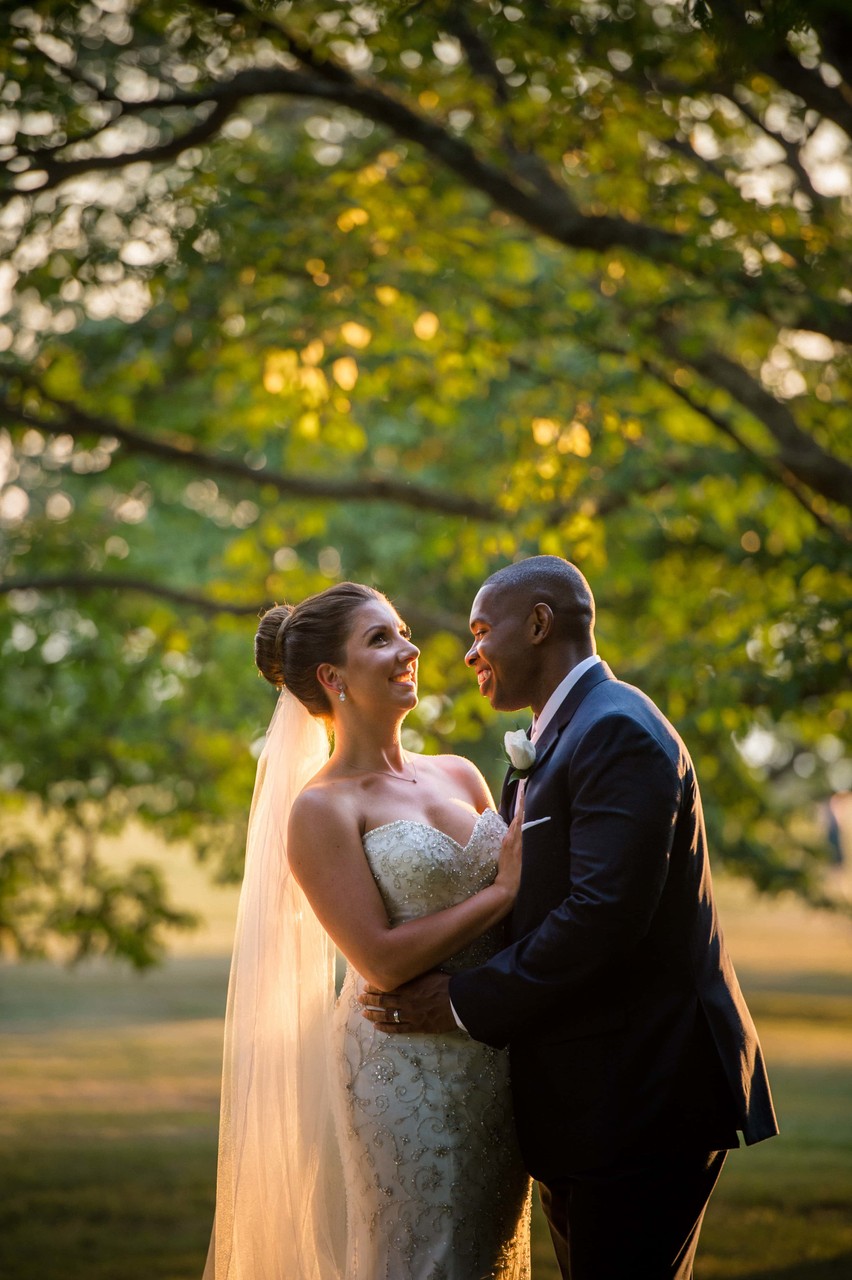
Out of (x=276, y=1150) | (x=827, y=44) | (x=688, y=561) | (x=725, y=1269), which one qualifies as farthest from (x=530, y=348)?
(x=276, y=1150)

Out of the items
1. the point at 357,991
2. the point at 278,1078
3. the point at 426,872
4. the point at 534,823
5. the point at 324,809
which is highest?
the point at 534,823

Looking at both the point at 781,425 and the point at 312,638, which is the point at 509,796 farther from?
the point at 781,425

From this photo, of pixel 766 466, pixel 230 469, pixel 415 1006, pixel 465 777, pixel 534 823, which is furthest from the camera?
pixel 230 469

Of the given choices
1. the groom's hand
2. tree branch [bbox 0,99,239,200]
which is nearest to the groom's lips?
the groom's hand

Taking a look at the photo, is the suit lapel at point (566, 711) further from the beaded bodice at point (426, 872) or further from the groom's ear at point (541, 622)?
the beaded bodice at point (426, 872)

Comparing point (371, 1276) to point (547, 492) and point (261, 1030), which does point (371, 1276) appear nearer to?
point (261, 1030)

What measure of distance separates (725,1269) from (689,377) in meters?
5.02

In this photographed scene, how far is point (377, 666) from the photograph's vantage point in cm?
384

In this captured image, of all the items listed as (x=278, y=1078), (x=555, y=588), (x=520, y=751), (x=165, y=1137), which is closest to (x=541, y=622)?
(x=555, y=588)

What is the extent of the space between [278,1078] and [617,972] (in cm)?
126

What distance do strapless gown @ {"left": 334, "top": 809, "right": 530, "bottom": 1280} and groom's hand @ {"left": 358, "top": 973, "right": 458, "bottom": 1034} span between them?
0.31 ft

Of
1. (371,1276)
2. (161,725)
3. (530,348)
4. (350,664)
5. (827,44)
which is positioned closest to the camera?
(371,1276)

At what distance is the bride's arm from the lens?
3.45 metres

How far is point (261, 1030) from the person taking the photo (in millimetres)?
3963
